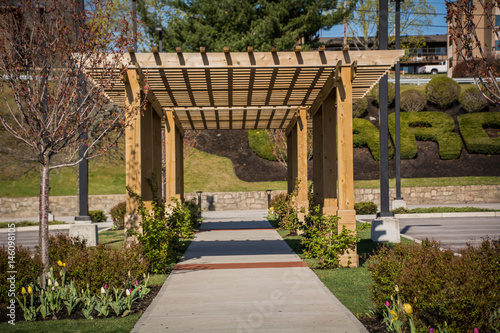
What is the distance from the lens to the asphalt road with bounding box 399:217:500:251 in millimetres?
14573

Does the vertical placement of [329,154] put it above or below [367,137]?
below

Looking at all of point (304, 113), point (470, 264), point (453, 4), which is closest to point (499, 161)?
point (304, 113)

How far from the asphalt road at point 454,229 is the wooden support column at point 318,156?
3.43 m

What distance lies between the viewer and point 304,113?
50.6 ft

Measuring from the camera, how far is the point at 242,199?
1158 inches

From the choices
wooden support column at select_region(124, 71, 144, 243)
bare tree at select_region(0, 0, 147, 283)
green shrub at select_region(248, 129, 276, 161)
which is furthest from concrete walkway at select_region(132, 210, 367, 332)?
green shrub at select_region(248, 129, 276, 161)

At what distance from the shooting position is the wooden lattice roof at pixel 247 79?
9789mm

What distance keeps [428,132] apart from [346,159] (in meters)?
28.1

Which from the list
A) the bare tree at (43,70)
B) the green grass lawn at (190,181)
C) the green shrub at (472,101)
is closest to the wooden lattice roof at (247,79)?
the bare tree at (43,70)

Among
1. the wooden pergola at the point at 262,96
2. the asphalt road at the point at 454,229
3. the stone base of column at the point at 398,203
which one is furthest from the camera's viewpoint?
the stone base of column at the point at 398,203

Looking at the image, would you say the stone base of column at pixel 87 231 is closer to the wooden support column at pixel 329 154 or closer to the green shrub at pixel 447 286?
the wooden support column at pixel 329 154

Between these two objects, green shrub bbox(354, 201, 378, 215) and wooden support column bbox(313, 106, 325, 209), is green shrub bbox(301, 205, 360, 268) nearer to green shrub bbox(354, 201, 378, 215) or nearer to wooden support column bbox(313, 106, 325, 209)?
wooden support column bbox(313, 106, 325, 209)

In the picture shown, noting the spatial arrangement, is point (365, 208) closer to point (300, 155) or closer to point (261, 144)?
point (261, 144)

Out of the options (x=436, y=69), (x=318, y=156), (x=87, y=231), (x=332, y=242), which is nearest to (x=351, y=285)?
(x=332, y=242)
